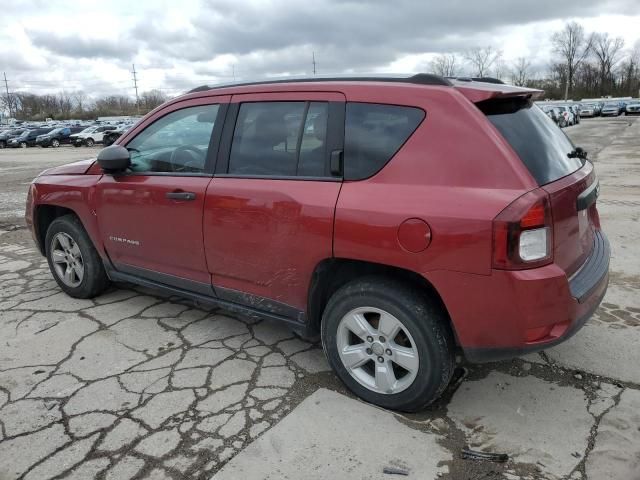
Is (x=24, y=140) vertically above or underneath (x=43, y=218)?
above

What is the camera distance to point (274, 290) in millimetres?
3184

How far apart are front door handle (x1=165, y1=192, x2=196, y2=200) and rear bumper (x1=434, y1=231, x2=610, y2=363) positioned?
173 cm

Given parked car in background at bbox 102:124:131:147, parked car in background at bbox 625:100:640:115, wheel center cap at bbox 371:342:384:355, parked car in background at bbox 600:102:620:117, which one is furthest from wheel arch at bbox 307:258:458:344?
parked car in background at bbox 625:100:640:115

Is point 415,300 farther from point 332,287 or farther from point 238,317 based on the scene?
point 238,317

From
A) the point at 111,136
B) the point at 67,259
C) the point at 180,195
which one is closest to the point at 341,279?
the point at 180,195

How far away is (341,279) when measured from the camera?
3023 millimetres

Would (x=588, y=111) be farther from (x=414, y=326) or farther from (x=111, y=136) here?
(x=414, y=326)

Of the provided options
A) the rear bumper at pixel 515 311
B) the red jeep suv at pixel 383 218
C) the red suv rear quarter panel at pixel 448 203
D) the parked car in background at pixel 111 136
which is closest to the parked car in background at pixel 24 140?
the parked car in background at pixel 111 136

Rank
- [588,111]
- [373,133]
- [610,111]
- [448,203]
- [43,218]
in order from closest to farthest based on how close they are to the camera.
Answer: [448,203] < [373,133] < [43,218] < [610,111] < [588,111]

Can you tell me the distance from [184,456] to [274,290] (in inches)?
41.7

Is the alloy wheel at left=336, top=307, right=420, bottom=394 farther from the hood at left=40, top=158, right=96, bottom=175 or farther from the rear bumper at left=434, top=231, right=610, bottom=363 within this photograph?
the hood at left=40, top=158, right=96, bottom=175

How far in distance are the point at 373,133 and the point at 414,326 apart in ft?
3.38

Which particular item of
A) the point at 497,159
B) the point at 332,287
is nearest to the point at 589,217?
the point at 497,159

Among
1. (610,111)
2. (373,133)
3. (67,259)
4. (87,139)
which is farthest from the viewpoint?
(610,111)
